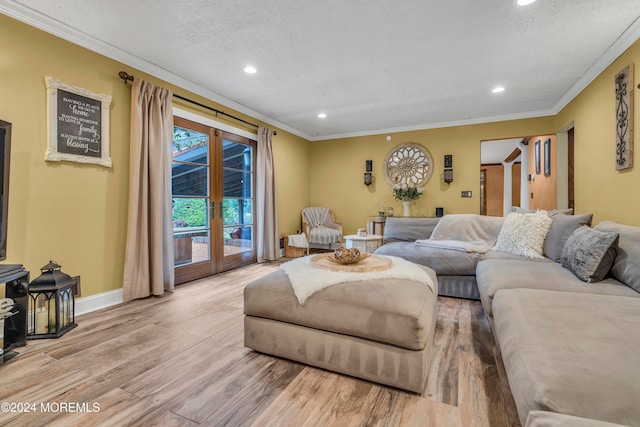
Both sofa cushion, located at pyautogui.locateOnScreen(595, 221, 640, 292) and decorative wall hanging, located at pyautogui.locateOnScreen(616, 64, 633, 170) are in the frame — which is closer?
sofa cushion, located at pyautogui.locateOnScreen(595, 221, 640, 292)

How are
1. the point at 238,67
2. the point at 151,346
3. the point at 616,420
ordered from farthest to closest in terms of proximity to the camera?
the point at 238,67, the point at 151,346, the point at 616,420

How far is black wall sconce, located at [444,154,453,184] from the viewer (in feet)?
17.1

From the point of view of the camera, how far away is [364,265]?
213 centimetres

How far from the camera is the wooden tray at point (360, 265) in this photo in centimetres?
204

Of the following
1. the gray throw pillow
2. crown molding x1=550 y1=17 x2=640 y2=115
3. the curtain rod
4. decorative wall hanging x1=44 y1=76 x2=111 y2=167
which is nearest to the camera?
the gray throw pillow

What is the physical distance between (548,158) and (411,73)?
322 centimetres

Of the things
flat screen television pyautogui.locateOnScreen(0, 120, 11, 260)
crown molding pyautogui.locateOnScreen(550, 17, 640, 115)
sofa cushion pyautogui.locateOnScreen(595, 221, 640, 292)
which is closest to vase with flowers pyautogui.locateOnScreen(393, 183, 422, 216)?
crown molding pyautogui.locateOnScreen(550, 17, 640, 115)

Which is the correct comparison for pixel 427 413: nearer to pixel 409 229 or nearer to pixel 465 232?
pixel 465 232

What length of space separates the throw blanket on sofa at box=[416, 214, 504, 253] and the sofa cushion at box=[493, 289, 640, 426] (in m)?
1.80

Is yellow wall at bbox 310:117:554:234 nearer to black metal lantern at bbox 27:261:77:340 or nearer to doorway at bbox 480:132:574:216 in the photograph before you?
doorway at bbox 480:132:574:216

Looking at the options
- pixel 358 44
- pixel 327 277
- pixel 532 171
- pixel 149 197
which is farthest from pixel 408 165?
pixel 149 197

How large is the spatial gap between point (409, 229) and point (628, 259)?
7.31 ft

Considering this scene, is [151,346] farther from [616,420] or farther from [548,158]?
[548,158]

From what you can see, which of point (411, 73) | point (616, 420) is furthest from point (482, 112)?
point (616, 420)
